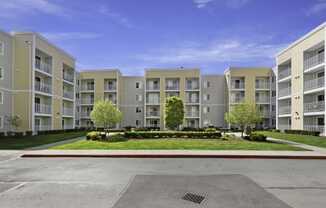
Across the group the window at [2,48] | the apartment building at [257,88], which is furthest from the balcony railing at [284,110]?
the window at [2,48]

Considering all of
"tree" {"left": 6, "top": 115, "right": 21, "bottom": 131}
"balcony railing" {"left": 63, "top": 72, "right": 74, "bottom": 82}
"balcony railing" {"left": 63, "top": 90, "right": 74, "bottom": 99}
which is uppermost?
"balcony railing" {"left": 63, "top": 72, "right": 74, "bottom": 82}

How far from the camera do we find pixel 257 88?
2003 inches

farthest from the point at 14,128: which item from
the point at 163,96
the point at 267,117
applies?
the point at 267,117

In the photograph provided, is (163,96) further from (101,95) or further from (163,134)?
(163,134)

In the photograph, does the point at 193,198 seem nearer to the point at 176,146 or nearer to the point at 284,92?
the point at 176,146

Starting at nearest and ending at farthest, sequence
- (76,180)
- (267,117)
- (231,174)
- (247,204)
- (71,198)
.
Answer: (247,204) < (71,198) < (76,180) < (231,174) < (267,117)

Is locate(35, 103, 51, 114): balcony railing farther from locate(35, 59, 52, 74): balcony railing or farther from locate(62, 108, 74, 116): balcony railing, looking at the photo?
locate(62, 108, 74, 116): balcony railing

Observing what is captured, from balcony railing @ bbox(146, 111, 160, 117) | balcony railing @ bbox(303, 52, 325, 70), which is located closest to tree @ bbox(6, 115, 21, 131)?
balcony railing @ bbox(146, 111, 160, 117)

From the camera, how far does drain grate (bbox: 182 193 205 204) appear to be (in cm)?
660

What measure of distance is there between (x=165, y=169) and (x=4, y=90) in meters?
25.8

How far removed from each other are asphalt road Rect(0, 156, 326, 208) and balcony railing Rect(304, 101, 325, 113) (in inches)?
889

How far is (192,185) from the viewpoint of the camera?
8.12 metres

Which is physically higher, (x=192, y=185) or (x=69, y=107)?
(x=69, y=107)

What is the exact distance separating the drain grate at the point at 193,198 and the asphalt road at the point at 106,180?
1795mm
